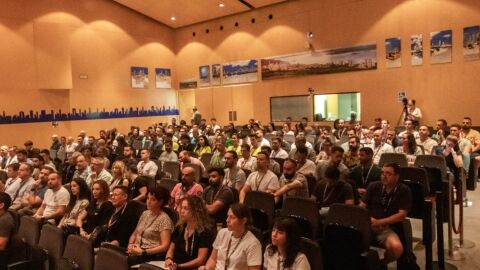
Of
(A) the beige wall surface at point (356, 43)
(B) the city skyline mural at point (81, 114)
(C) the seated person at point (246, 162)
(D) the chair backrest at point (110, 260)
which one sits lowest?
(D) the chair backrest at point (110, 260)

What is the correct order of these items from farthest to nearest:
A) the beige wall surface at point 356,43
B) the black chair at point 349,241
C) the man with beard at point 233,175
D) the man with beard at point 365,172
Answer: the beige wall surface at point 356,43, the man with beard at point 233,175, the man with beard at point 365,172, the black chair at point 349,241

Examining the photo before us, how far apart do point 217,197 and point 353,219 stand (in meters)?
1.76

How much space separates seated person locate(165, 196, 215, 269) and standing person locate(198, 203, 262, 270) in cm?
19

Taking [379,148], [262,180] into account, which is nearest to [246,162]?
[262,180]

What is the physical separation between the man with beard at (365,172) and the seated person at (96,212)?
9.89 ft

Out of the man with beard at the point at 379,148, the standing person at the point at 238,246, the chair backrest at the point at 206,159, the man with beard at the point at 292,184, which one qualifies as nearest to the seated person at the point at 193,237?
the standing person at the point at 238,246

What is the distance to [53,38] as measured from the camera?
49.2 ft

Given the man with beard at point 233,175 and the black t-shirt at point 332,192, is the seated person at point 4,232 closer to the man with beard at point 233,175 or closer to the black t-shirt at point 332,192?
the man with beard at point 233,175

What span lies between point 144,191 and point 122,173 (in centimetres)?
50

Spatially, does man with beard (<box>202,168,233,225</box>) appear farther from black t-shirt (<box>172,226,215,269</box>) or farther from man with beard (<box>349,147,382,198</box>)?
man with beard (<box>349,147,382,198</box>)

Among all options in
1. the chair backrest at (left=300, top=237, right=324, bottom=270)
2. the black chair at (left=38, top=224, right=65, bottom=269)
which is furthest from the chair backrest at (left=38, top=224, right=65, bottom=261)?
the chair backrest at (left=300, top=237, right=324, bottom=270)

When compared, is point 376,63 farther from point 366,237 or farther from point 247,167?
point 366,237

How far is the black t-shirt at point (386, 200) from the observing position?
4.07 m

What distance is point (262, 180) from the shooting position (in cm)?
538
